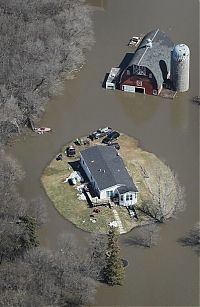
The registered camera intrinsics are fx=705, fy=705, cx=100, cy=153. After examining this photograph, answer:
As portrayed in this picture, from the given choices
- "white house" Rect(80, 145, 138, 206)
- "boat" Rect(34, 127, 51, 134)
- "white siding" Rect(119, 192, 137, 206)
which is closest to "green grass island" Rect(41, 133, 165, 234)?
"white siding" Rect(119, 192, 137, 206)

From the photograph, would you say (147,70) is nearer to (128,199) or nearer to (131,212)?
(128,199)

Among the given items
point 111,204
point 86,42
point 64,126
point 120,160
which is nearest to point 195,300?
point 111,204

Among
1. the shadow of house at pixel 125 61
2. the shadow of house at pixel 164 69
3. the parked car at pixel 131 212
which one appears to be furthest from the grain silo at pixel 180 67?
the parked car at pixel 131 212

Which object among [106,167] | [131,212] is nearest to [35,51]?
[106,167]

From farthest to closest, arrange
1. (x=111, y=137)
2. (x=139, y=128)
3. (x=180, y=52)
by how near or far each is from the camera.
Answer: (x=180, y=52), (x=139, y=128), (x=111, y=137)

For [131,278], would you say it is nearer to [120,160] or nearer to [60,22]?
[120,160]

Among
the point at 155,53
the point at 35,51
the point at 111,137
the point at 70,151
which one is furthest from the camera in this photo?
the point at 155,53

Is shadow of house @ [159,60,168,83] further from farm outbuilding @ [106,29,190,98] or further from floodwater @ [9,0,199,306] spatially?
floodwater @ [9,0,199,306]
